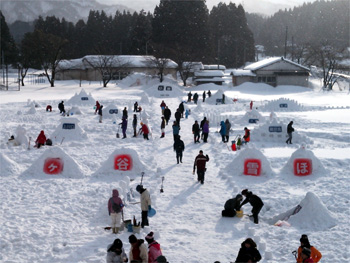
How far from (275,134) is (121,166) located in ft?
29.5

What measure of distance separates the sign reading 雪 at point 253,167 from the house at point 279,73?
43328mm

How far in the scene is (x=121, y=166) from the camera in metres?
14.6

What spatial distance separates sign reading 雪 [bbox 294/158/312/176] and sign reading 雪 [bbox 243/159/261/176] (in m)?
1.27

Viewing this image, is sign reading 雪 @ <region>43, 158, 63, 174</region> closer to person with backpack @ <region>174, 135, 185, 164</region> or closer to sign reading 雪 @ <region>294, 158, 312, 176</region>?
person with backpack @ <region>174, 135, 185, 164</region>

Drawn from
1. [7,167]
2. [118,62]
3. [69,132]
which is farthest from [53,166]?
[118,62]

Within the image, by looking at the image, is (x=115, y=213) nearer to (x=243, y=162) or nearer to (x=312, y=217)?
(x=312, y=217)

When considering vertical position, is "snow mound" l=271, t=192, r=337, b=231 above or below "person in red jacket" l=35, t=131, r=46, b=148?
below

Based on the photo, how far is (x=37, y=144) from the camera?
19016 mm

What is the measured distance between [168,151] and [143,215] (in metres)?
8.32

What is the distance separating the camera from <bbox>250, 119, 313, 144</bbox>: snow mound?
2028 centimetres

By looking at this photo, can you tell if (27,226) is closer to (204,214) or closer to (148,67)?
(204,214)

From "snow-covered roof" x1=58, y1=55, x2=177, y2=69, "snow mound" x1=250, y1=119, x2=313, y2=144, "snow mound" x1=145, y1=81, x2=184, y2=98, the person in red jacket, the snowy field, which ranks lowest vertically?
the snowy field

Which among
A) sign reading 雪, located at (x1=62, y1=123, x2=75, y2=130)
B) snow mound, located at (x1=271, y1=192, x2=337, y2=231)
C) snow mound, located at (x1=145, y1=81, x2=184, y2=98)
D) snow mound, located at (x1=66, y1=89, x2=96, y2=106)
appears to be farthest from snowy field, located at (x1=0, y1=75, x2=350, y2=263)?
snow mound, located at (x1=145, y1=81, x2=184, y2=98)

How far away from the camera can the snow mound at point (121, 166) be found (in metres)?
14.5
